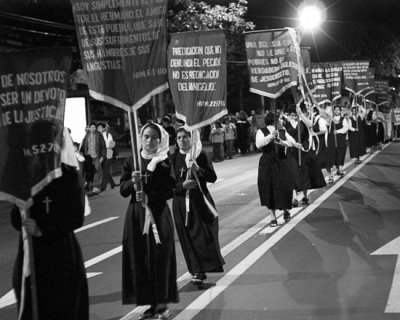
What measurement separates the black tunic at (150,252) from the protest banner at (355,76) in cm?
1797

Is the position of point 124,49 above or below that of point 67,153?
above

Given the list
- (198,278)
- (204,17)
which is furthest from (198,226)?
(204,17)

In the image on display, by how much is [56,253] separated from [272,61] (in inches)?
351

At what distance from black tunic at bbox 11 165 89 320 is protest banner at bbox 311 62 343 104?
1465 centimetres

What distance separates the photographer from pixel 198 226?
7.27 m

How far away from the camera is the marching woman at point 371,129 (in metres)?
25.5

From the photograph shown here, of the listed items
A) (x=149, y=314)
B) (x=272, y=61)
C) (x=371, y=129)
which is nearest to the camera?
(x=149, y=314)

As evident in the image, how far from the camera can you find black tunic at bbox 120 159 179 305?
19.5ft

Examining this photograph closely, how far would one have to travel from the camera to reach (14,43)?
26812 mm

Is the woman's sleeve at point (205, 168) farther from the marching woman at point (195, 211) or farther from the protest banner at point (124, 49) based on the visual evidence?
the protest banner at point (124, 49)

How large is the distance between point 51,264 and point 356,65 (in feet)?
68.2

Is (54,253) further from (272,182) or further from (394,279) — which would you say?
(272,182)

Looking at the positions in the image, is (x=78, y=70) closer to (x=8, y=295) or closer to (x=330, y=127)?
(x=330, y=127)

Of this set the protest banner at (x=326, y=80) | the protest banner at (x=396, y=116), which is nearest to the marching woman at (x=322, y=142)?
the protest banner at (x=326, y=80)
